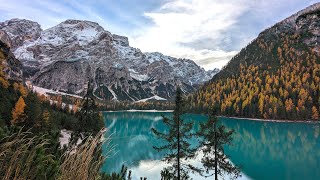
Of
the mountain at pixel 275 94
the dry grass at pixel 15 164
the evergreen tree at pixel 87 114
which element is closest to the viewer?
the dry grass at pixel 15 164

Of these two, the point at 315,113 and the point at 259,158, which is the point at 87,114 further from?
the point at 315,113

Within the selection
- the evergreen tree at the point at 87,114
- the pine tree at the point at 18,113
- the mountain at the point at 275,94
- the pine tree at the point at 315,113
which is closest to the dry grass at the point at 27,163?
A: the evergreen tree at the point at 87,114

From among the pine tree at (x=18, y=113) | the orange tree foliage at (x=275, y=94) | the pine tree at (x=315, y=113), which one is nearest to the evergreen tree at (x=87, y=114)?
the pine tree at (x=18, y=113)

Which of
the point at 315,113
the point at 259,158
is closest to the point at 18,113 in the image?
the point at 259,158

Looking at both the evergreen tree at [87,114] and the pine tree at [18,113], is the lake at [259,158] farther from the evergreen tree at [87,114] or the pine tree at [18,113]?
the pine tree at [18,113]

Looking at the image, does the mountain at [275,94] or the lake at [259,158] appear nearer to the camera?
the lake at [259,158]

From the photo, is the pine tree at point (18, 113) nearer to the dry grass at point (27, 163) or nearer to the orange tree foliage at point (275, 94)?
the dry grass at point (27, 163)

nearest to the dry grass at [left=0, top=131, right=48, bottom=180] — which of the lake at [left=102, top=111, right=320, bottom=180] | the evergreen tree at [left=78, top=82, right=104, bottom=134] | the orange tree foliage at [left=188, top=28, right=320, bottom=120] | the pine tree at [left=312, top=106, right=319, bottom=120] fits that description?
the evergreen tree at [left=78, top=82, right=104, bottom=134]

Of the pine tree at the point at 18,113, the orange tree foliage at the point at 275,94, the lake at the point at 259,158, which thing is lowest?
the lake at the point at 259,158

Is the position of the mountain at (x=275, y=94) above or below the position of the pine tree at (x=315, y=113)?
above

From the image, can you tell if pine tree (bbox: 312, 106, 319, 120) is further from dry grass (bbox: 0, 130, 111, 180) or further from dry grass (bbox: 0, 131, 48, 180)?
dry grass (bbox: 0, 131, 48, 180)

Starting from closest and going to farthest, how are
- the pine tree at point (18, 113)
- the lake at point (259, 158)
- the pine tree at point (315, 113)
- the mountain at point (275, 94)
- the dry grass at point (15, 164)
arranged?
1. the dry grass at point (15, 164)
2. the lake at point (259, 158)
3. the pine tree at point (18, 113)
4. the pine tree at point (315, 113)
5. the mountain at point (275, 94)

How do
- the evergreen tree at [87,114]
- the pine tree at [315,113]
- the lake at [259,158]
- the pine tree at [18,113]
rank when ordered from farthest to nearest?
the pine tree at [315,113]
the pine tree at [18,113]
the lake at [259,158]
the evergreen tree at [87,114]

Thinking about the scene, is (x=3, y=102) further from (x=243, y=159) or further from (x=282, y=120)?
(x=282, y=120)
